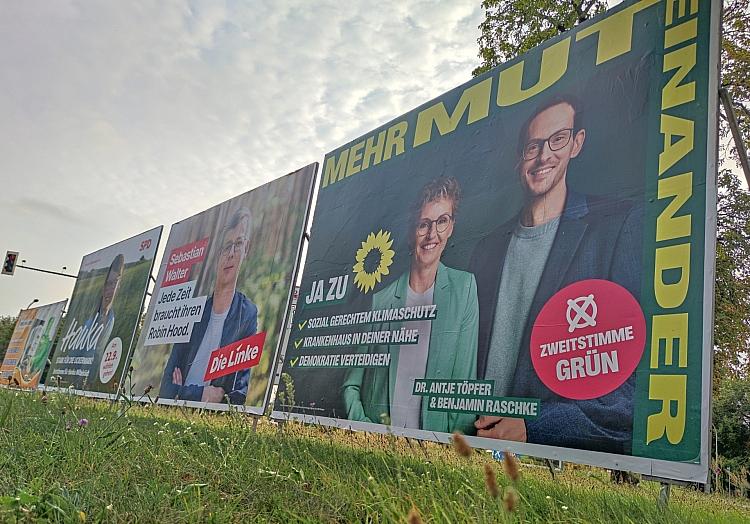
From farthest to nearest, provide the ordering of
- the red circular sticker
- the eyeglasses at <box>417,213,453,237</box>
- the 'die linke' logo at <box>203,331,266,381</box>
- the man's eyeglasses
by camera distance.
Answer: the man's eyeglasses
the 'die linke' logo at <box>203,331,266,381</box>
the eyeglasses at <box>417,213,453,237</box>
the red circular sticker

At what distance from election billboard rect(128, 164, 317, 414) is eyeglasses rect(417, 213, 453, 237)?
192cm

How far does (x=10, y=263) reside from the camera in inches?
860

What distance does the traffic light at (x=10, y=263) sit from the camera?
21.7m

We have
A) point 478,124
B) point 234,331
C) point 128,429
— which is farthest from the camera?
point 234,331

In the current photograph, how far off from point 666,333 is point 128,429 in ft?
9.89

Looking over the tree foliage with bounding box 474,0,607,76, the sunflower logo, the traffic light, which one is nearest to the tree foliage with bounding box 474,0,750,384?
the tree foliage with bounding box 474,0,607,76

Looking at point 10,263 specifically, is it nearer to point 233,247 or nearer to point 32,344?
point 32,344

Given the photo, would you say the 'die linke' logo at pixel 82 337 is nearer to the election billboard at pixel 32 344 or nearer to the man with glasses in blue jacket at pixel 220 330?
the election billboard at pixel 32 344

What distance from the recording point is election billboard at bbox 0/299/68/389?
52.9ft

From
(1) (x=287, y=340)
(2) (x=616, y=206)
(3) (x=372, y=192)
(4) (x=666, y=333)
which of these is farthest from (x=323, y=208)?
(4) (x=666, y=333)

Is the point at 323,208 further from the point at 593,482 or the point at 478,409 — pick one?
the point at 593,482

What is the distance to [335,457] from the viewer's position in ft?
11.6

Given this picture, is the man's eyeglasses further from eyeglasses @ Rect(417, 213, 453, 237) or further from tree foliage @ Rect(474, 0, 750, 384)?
tree foliage @ Rect(474, 0, 750, 384)

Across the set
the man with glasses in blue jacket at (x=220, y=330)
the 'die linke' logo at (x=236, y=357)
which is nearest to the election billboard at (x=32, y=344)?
the man with glasses in blue jacket at (x=220, y=330)
